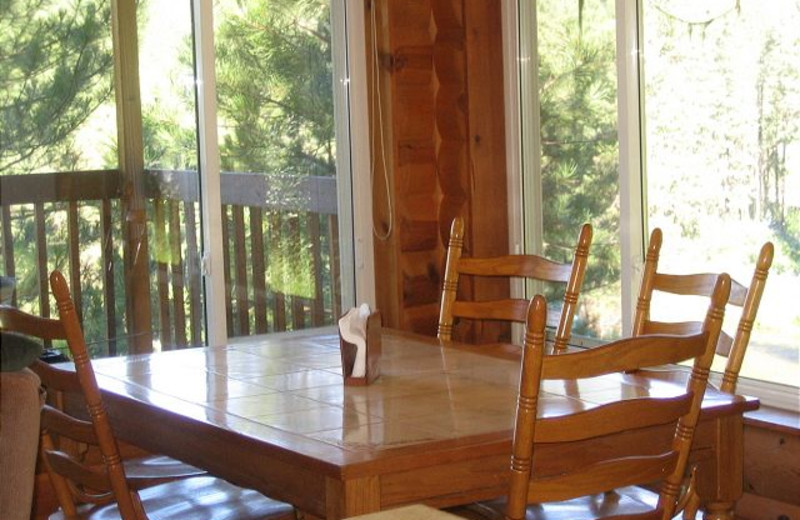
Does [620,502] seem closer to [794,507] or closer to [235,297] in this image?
[794,507]

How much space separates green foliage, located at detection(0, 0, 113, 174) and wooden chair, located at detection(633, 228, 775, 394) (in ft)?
5.95

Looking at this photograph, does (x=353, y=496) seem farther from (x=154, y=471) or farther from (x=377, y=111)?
(x=377, y=111)

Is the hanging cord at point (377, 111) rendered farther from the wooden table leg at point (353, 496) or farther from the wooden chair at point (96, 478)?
the wooden table leg at point (353, 496)

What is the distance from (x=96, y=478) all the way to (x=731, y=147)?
6.74 feet

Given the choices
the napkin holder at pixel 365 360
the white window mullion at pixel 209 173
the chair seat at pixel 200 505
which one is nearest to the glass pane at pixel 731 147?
the napkin holder at pixel 365 360

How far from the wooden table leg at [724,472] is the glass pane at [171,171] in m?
2.12

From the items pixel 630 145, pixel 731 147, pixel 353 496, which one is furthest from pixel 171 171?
pixel 353 496

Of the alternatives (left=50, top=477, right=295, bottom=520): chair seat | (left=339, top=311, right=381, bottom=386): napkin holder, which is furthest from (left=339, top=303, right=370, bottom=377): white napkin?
(left=50, top=477, right=295, bottom=520): chair seat

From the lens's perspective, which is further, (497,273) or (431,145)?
(431,145)

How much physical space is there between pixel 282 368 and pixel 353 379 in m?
0.31

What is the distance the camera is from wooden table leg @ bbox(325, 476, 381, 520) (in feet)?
6.59

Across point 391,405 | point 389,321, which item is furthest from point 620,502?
point 389,321

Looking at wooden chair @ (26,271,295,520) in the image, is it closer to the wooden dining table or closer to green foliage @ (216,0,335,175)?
the wooden dining table

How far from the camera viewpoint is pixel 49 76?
3.68m
